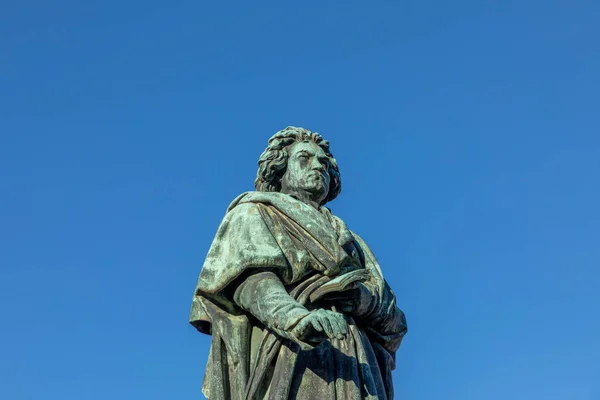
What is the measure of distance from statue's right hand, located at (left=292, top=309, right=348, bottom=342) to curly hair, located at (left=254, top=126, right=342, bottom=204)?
8.85 feet

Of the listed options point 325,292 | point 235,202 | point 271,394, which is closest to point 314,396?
point 271,394

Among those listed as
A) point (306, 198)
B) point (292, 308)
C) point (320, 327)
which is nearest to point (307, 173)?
point (306, 198)

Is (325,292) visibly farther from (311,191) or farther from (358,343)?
(311,191)

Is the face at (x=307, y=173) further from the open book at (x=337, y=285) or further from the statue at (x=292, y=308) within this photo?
Answer: the open book at (x=337, y=285)

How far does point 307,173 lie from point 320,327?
2.73 meters

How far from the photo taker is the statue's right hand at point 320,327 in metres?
10.00

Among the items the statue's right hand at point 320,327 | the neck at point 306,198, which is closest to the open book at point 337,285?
the statue's right hand at point 320,327

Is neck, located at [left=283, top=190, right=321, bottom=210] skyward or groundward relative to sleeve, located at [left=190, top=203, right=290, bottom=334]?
skyward

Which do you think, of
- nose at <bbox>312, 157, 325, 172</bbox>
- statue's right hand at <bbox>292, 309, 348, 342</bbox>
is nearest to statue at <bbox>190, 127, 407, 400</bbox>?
statue's right hand at <bbox>292, 309, 348, 342</bbox>

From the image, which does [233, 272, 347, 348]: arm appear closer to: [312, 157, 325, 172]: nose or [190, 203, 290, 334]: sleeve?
[190, 203, 290, 334]: sleeve

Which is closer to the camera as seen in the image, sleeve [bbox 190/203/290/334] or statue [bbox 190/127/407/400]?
statue [bbox 190/127/407/400]

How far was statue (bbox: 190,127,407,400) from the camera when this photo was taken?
10539mm

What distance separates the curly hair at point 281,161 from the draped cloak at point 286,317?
2.04 feet

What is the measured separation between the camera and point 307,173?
12.3 m
